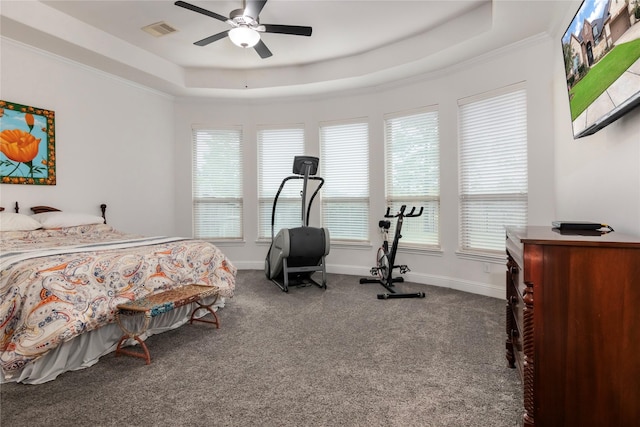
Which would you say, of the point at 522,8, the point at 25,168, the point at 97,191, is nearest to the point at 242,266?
the point at 97,191

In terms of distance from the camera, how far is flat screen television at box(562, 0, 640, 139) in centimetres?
150

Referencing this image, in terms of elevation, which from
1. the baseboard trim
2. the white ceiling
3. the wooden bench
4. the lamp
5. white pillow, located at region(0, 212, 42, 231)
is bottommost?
the baseboard trim

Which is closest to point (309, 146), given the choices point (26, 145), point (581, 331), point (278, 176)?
point (278, 176)

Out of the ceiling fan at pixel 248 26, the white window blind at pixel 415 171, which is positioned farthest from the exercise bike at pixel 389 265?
the ceiling fan at pixel 248 26

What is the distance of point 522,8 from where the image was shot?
10.3 feet

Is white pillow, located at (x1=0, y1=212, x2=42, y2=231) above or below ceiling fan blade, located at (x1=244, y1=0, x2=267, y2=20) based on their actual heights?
below

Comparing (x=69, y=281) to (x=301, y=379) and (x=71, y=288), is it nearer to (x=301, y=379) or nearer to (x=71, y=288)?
(x=71, y=288)

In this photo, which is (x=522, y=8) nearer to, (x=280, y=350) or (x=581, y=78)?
(x=581, y=78)

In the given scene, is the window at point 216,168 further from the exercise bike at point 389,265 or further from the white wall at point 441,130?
the exercise bike at point 389,265

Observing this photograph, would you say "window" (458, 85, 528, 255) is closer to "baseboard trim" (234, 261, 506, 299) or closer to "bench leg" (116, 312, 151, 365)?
"baseboard trim" (234, 261, 506, 299)

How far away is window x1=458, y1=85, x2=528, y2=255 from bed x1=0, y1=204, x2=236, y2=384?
3.10 metres

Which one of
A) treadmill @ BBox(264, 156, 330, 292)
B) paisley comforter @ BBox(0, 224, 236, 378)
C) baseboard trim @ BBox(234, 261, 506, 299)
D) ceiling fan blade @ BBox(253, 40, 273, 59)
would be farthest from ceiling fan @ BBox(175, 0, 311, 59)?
baseboard trim @ BBox(234, 261, 506, 299)

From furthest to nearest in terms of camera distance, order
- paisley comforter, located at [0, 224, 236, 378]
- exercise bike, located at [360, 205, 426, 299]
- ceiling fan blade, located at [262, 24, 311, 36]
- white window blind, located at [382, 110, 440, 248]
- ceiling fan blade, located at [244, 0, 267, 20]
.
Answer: white window blind, located at [382, 110, 440, 248]
exercise bike, located at [360, 205, 426, 299]
ceiling fan blade, located at [262, 24, 311, 36]
ceiling fan blade, located at [244, 0, 267, 20]
paisley comforter, located at [0, 224, 236, 378]

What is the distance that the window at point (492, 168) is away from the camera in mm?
3908
